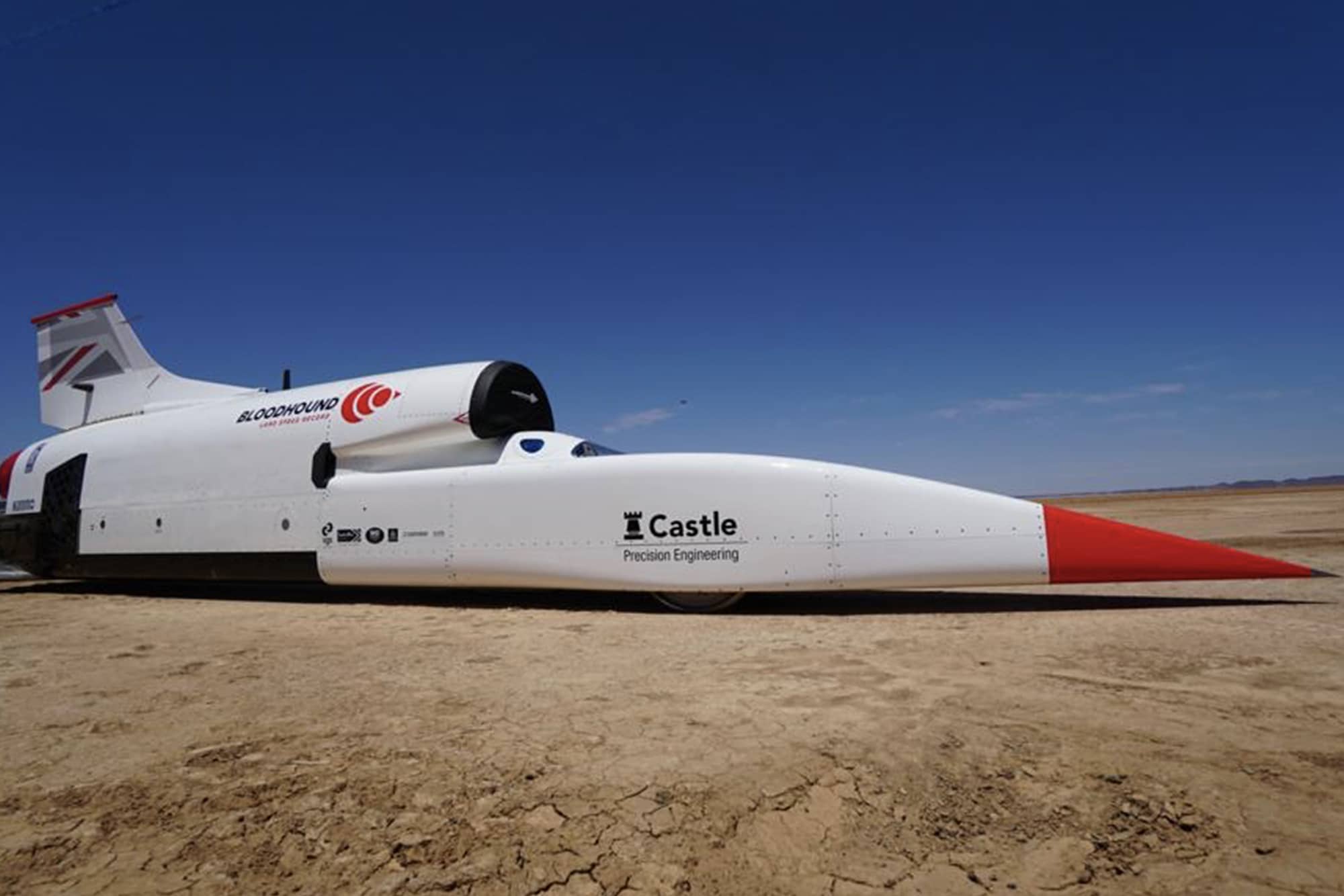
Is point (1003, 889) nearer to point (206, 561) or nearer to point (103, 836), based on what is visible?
point (103, 836)

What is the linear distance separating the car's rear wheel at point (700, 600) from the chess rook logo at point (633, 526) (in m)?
0.63

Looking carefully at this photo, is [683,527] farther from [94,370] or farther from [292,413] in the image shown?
[94,370]

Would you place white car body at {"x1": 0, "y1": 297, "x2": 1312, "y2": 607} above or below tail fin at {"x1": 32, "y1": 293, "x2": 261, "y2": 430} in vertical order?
below

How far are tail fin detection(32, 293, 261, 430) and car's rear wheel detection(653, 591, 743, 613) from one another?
384 inches

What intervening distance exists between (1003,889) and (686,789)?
1.09m

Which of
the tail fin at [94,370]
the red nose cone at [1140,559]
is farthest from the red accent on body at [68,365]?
the red nose cone at [1140,559]

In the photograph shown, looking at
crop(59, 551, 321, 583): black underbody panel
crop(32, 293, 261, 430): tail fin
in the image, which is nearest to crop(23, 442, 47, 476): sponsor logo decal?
crop(32, 293, 261, 430): tail fin

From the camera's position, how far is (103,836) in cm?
225

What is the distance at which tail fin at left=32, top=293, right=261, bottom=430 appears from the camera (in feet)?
37.1

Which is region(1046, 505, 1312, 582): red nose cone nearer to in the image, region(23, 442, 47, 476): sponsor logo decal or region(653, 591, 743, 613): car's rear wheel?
region(653, 591, 743, 613): car's rear wheel

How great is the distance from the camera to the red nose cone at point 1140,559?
18.0 ft

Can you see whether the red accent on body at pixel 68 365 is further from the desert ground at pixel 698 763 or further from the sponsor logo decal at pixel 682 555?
the sponsor logo decal at pixel 682 555

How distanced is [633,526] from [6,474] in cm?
1184

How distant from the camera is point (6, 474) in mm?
10906
